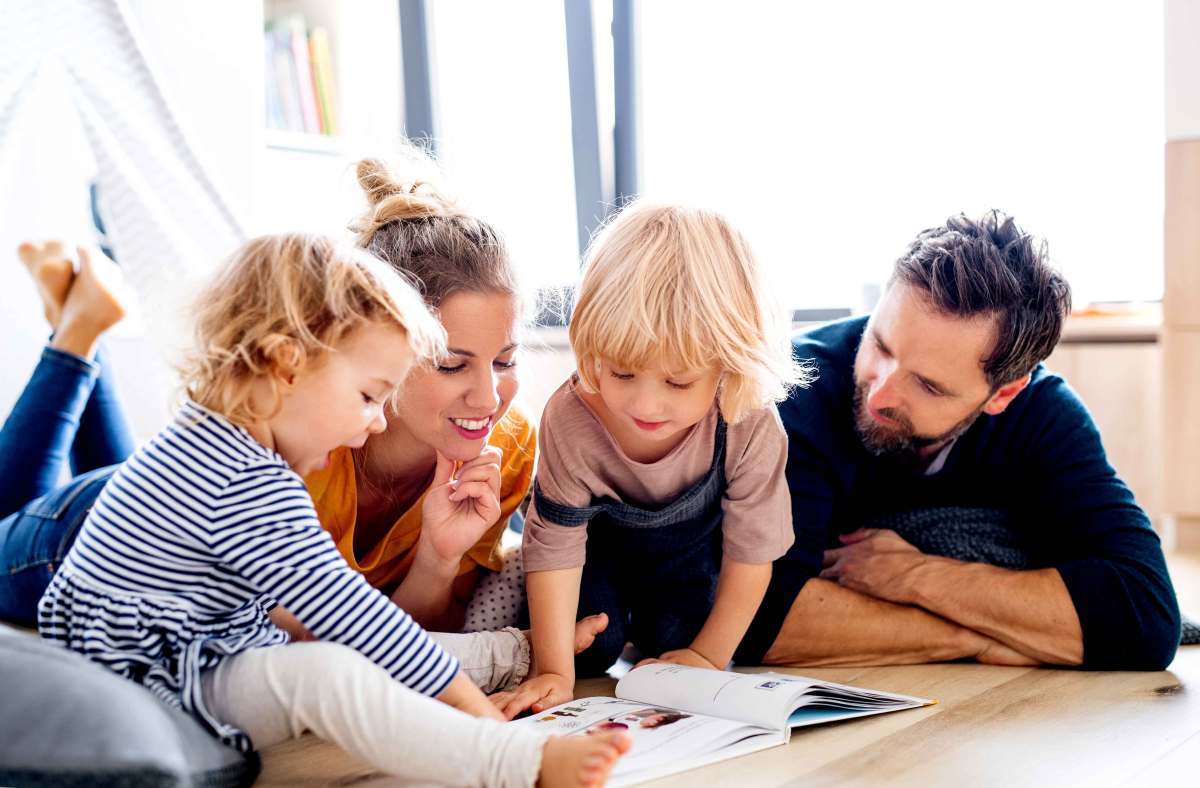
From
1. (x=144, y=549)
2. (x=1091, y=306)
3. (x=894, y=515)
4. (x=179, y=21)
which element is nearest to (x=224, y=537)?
(x=144, y=549)

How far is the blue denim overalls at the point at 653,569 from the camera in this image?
1.58 metres

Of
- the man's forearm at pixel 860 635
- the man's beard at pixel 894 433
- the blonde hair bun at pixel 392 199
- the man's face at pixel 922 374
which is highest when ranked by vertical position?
the blonde hair bun at pixel 392 199

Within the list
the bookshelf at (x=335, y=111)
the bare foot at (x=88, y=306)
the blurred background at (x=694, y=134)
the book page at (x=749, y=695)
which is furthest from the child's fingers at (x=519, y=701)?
the bookshelf at (x=335, y=111)

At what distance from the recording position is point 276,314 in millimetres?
1171

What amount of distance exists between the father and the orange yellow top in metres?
0.40

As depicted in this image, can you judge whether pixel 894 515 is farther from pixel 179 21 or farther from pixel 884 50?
pixel 179 21

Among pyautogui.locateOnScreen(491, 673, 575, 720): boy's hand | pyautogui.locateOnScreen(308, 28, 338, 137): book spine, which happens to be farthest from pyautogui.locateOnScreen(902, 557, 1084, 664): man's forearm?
pyautogui.locateOnScreen(308, 28, 338, 137): book spine

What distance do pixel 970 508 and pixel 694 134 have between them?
A: 2.15m

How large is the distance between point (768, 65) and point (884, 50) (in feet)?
1.18

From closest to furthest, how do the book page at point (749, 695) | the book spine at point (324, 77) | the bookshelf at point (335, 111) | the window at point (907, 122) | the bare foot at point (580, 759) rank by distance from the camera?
the bare foot at point (580, 759) < the book page at point (749, 695) < the window at point (907, 122) < the bookshelf at point (335, 111) < the book spine at point (324, 77)

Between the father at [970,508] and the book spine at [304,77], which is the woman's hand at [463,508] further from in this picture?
the book spine at [304,77]

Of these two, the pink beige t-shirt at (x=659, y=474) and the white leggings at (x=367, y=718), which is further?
the pink beige t-shirt at (x=659, y=474)

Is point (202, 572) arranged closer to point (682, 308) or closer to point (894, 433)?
point (682, 308)

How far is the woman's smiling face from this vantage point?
1.49m
